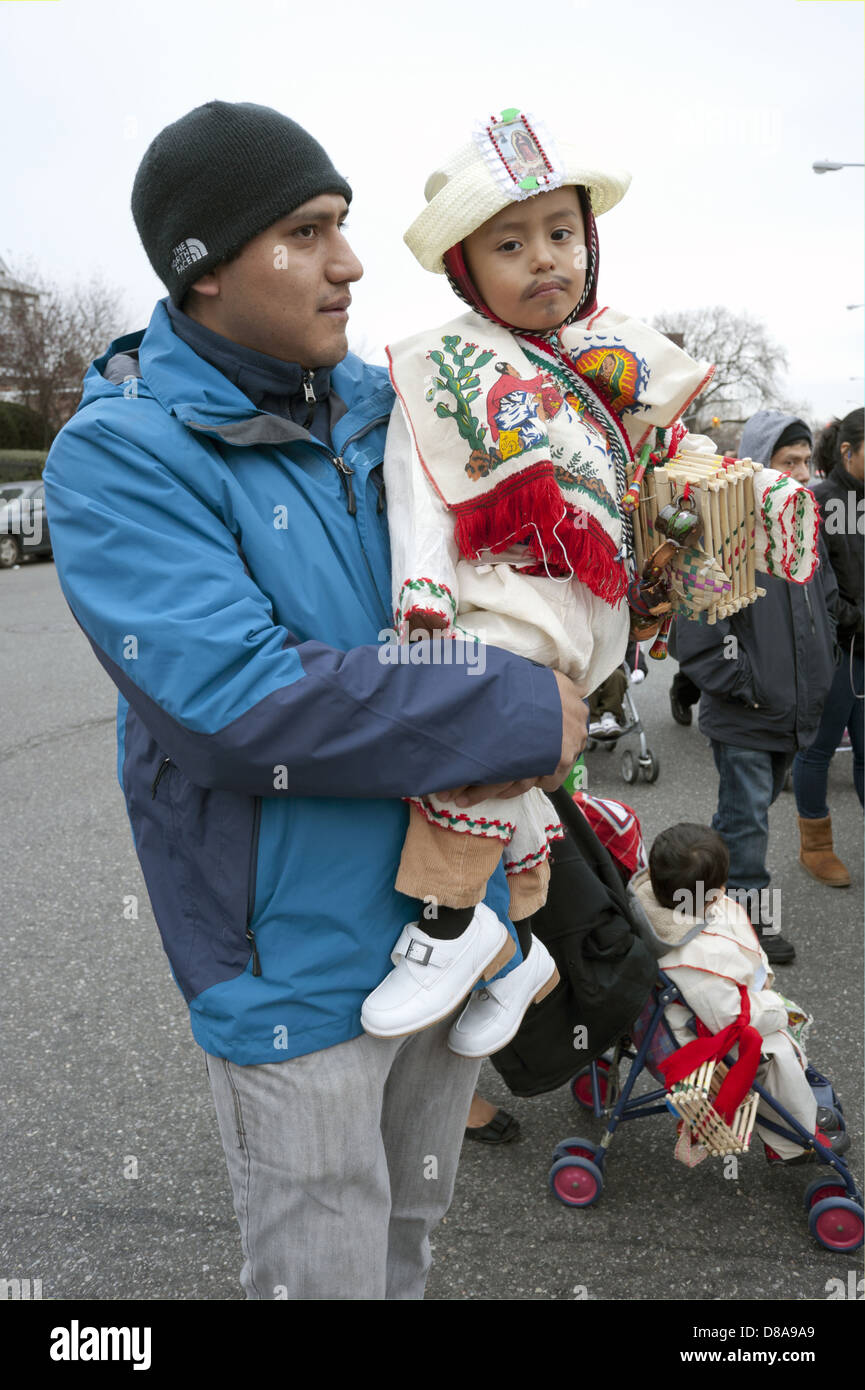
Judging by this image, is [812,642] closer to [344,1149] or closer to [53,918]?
[344,1149]

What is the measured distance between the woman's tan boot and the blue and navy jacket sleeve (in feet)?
12.9

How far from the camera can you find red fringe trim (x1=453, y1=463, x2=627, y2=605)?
1.73 meters

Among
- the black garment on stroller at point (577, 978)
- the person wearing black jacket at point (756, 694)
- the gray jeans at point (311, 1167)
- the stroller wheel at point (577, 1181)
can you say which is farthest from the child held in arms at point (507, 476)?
the person wearing black jacket at point (756, 694)

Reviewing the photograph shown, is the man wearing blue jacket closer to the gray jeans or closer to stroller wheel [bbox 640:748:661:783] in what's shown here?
the gray jeans

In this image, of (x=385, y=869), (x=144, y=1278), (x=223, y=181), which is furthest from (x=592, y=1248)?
(x=223, y=181)

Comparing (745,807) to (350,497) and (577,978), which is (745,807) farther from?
(350,497)

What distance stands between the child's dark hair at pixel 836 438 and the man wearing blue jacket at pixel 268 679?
135 inches

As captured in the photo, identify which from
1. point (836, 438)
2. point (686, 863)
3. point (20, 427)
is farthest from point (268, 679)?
point (20, 427)

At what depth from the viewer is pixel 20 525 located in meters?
17.5

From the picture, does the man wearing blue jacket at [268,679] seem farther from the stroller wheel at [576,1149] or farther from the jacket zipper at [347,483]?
the stroller wheel at [576,1149]

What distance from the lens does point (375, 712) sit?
1.41 m

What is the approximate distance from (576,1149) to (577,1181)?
3.3 inches
